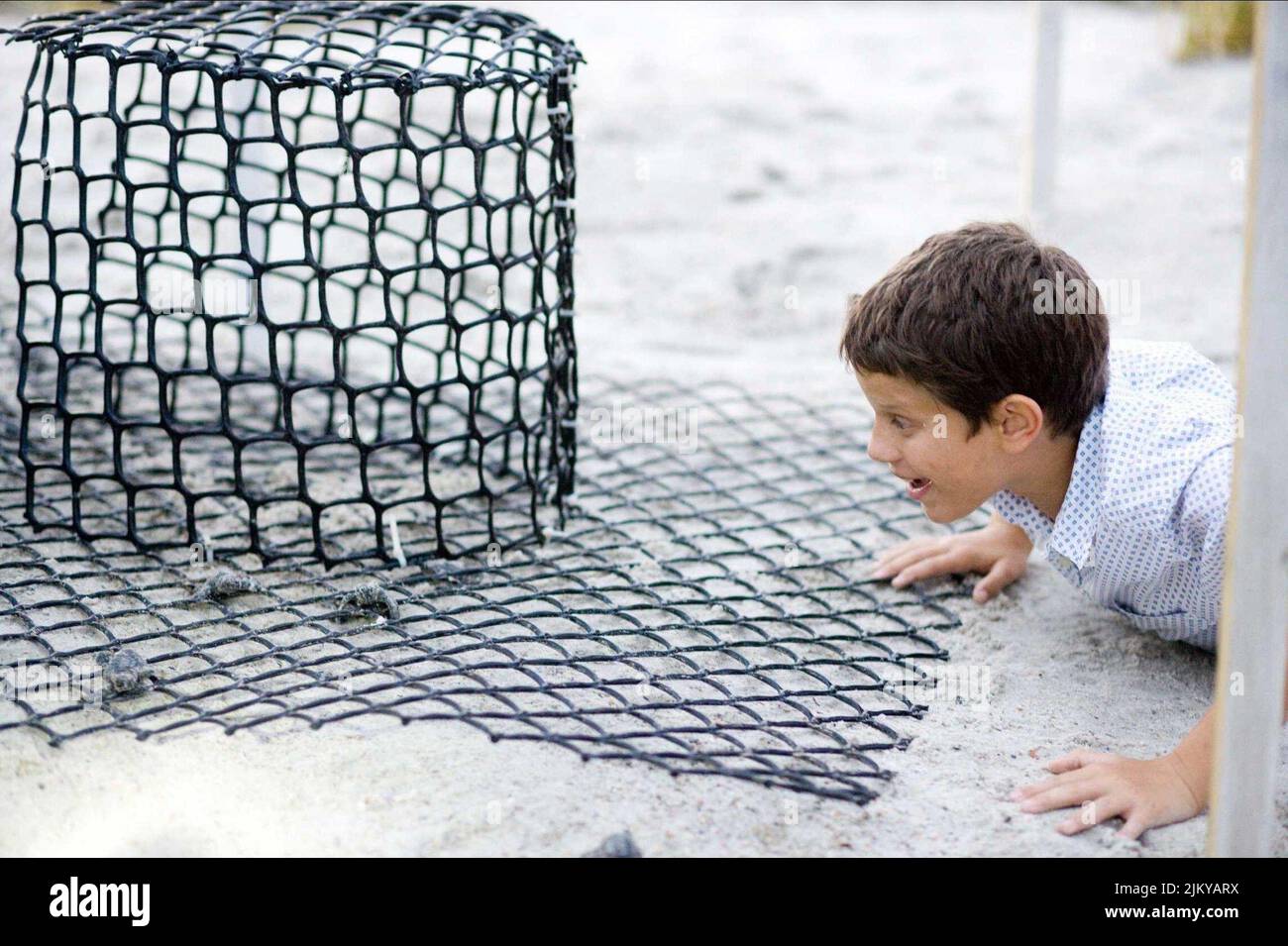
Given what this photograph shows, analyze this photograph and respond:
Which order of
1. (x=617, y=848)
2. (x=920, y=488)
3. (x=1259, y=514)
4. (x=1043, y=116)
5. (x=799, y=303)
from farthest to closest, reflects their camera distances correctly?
(x=1043, y=116)
(x=799, y=303)
(x=920, y=488)
(x=617, y=848)
(x=1259, y=514)

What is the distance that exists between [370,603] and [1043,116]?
84.9 inches

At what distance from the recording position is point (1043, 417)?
4.78ft

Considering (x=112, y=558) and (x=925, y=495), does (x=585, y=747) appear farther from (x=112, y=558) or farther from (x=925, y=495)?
(x=112, y=558)

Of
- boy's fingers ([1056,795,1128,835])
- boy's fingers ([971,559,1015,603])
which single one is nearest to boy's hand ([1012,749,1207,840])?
boy's fingers ([1056,795,1128,835])

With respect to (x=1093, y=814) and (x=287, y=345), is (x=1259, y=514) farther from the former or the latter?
(x=287, y=345)

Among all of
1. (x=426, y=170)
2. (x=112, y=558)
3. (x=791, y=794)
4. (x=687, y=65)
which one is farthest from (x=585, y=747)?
(x=687, y=65)

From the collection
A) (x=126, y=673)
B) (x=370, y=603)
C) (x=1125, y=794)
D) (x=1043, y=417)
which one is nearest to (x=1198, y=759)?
(x=1125, y=794)

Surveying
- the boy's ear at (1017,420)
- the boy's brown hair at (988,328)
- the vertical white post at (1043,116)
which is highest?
the vertical white post at (1043,116)

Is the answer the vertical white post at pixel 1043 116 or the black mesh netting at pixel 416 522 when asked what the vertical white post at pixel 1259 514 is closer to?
the black mesh netting at pixel 416 522

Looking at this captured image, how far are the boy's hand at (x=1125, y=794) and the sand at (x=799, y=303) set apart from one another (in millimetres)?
19

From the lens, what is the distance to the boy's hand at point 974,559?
179 cm

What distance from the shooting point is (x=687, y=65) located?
4.64m

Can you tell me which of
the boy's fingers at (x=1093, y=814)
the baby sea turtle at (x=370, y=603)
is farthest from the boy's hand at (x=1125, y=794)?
the baby sea turtle at (x=370, y=603)

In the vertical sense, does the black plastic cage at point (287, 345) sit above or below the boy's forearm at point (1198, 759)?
above
